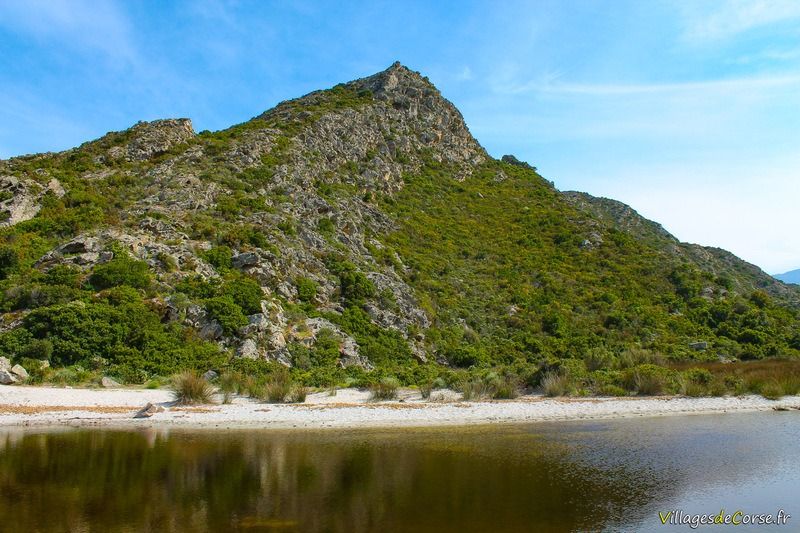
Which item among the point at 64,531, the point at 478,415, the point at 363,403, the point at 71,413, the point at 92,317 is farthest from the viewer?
the point at 92,317

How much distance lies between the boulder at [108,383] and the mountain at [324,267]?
0.79 m

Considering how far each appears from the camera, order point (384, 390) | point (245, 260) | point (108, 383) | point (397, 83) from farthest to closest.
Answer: point (397, 83), point (245, 260), point (384, 390), point (108, 383)

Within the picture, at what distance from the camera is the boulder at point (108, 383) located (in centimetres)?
2485

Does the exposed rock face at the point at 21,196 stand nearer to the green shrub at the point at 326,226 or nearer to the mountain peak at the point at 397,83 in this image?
the green shrub at the point at 326,226

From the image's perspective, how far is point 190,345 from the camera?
96.0 ft

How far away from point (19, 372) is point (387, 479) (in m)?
20.7

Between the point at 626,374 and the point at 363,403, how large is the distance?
1512 centimetres

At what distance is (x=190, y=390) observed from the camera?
2311cm

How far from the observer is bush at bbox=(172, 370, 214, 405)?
23109 millimetres

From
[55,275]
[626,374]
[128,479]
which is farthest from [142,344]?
[626,374]

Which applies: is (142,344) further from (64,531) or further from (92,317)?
(64,531)

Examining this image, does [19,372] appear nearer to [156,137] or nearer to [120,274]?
[120,274]

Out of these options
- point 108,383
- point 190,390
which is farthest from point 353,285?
point 108,383

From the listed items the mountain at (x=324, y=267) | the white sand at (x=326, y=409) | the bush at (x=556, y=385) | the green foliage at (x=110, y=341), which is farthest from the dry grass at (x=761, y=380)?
the green foliage at (x=110, y=341)
